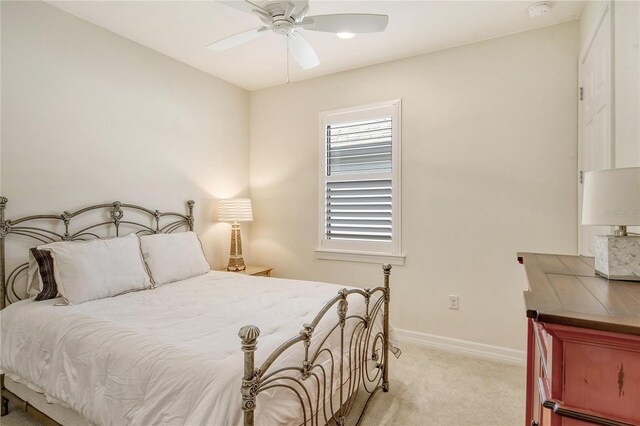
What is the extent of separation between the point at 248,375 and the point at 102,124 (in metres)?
2.58

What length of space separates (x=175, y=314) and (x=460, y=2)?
2.82m

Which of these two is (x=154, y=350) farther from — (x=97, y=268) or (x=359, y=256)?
(x=359, y=256)

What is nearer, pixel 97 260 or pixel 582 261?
pixel 582 261

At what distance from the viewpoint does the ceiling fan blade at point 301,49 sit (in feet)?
7.08

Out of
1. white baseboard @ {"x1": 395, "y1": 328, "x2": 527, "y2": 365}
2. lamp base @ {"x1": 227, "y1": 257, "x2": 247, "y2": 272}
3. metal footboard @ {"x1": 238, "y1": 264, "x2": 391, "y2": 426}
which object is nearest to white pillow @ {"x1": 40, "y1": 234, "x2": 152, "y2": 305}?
lamp base @ {"x1": 227, "y1": 257, "x2": 247, "y2": 272}

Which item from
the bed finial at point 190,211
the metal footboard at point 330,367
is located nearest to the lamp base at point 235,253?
the bed finial at point 190,211

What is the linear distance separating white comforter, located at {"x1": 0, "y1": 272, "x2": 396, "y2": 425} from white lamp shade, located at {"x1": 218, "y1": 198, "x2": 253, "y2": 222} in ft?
4.27

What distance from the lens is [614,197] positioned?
1.10 metres

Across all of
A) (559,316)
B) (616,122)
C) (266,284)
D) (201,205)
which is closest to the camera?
(559,316)

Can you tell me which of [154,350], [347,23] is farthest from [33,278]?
[347,23]

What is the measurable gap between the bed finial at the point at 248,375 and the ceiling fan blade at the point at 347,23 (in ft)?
5.44

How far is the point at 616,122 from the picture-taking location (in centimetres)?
169

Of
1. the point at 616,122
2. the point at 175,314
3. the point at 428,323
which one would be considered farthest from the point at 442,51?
the point at 175,314

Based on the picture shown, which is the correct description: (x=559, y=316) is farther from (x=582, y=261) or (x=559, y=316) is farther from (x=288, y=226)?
(x=288, y=226)
